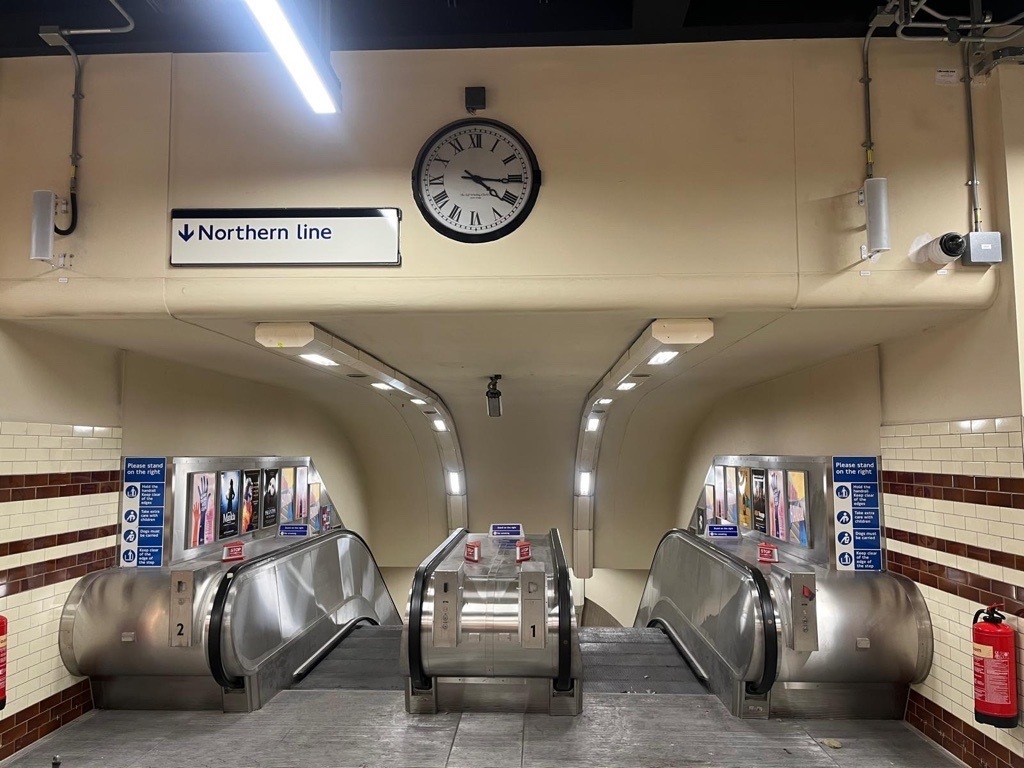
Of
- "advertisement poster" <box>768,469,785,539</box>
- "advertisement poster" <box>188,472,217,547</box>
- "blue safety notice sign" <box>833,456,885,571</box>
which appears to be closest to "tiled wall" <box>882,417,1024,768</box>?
"blue safety notice sign" <box>833,456,885,571</box>

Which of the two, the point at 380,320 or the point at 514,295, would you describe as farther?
the point at 380,320

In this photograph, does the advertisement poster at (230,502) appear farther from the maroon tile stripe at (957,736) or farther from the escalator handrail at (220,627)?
the maroon tile stripe at (957,736)

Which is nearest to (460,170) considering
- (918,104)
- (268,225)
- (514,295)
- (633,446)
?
(514,295)

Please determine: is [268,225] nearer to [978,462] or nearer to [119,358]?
[119,358]

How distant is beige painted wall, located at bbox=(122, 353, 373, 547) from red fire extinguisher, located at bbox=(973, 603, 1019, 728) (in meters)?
5.32

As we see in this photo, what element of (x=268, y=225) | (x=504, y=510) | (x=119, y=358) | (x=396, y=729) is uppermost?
(x=268, y=225)

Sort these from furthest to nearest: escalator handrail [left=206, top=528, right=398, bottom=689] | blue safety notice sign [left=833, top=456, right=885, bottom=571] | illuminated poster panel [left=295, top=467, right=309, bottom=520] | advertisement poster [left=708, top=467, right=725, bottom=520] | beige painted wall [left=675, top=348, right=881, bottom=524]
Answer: illuminated poster panel [left=295, top=467, right=309, bottom=520]
advertisement poster [left=708, top=467, right=725, bottom=520]
beige painted wall [left=675, top=348, right=881, bottom=524]
blue safety notice sign [left=833, top=456, right=885, bottom=571]
escalator handrail [left=206, top=528, right=398, bottom=689]

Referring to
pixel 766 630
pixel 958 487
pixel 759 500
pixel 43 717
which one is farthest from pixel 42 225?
pixel 759 500

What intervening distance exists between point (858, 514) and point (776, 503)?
128 cm

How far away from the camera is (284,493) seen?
23.6ft

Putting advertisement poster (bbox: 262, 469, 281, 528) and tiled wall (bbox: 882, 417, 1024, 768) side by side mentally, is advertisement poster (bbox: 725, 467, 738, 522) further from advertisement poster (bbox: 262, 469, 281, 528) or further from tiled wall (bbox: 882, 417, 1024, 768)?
advertisement poster (bbox: 262, 469, 281, 528)

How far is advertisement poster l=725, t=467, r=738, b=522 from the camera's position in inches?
277

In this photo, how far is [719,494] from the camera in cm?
763

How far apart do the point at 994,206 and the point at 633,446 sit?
257 inches
